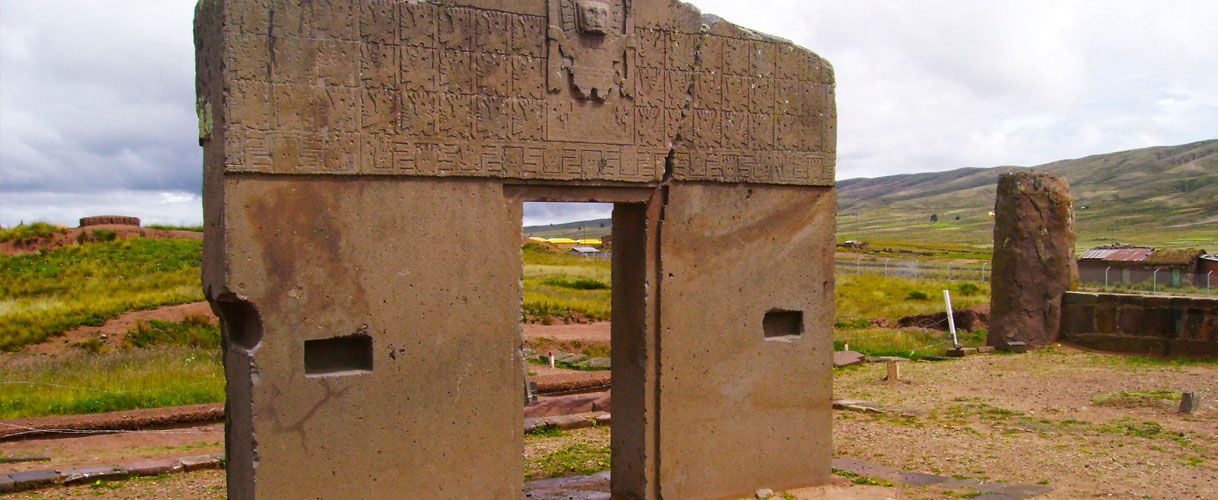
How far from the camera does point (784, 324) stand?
6414mm

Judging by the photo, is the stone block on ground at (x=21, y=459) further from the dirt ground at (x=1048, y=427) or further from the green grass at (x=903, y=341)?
the green grass at (x=903, y=341)

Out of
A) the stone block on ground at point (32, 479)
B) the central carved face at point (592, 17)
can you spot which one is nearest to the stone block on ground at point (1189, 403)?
the central carved face at point (592, 17)

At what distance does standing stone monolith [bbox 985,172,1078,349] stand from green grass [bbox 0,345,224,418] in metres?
11.6

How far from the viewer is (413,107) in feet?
16.7

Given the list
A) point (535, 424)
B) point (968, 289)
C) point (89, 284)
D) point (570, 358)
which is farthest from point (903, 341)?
point (89, 284)

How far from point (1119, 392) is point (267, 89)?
9430 mm

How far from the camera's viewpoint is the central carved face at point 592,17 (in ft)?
17.9

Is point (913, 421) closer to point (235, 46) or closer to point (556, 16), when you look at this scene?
point (556, 16)

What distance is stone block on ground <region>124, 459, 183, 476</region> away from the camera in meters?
7.18

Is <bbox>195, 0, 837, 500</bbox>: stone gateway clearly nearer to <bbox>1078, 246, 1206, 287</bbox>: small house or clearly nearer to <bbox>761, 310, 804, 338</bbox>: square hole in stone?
<bbox>761, 310, 804, 338</bbox>: square hole in stone

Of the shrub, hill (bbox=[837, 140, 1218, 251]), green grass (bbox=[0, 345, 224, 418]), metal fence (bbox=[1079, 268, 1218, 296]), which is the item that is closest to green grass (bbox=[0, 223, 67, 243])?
green grass (bbox=[0, 345, 224, 418])

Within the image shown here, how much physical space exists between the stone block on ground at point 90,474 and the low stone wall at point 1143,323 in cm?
1306

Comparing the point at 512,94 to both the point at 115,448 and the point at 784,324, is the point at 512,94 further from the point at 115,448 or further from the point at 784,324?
the point at 115,448

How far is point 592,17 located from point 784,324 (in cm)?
252
